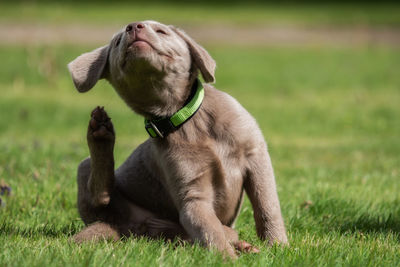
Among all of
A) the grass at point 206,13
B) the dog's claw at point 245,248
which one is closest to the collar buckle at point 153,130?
the dog's claw at point 245,248

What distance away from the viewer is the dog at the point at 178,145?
3.49 meters

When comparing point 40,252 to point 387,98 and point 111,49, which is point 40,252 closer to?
point 111,49


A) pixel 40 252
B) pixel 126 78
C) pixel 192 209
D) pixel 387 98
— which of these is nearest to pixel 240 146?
pixel 192 209

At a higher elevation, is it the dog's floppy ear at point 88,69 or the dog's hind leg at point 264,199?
the dog's floppy ear at point 88,69

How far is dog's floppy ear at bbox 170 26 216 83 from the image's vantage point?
3.69 metres

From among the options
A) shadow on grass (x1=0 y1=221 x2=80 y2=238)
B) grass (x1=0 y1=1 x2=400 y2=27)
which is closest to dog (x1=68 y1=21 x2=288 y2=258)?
shadow on grass (x1=0 y1=221 x2=80 y2=238)

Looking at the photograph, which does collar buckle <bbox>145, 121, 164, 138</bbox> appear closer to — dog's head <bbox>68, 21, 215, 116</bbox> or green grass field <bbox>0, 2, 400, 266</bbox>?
dog's head <bbox>68, 21, 215, 116</bbox>

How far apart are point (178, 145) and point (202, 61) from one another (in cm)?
53

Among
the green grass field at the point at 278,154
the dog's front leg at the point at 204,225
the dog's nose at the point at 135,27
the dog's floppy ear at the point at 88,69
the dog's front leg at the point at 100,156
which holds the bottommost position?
the green grass field at the point at 278,154

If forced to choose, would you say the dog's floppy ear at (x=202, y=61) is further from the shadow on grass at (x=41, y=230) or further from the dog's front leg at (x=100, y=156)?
the shadow on grass at (x=41, y=230)

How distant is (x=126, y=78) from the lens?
Answer: 3.55 m

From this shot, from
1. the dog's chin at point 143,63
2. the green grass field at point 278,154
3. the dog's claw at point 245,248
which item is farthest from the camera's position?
the dog's chin at point 143,63

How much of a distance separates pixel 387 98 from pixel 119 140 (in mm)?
5120

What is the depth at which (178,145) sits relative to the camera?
11.7 feet
